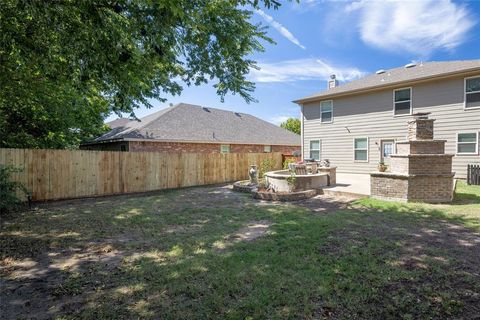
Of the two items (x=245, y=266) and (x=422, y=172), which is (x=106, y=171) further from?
(x=422, y=172)

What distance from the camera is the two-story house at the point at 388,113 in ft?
40.5

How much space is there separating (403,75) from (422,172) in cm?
951

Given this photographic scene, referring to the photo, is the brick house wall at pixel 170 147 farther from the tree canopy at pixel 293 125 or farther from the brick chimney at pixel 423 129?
the tree canopy at pixel 293 125

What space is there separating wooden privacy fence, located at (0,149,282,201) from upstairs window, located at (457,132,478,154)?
37.3 ft

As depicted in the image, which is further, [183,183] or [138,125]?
[138,125]

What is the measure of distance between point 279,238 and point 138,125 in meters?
14.1

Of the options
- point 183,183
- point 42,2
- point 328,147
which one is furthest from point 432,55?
point 42,2

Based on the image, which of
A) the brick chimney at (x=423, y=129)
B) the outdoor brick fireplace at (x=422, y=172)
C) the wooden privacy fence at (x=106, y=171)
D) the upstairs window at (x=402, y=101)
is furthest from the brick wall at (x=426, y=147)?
the wooden privacy fence at (x=106, y=171)

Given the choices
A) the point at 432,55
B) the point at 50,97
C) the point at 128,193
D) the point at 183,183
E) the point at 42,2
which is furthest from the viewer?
the point at 432,55

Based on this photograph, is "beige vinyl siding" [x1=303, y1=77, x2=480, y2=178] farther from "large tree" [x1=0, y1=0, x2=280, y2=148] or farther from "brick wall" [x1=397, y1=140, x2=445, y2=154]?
"large tree" [x1=0, y1=0, x2=280, y2=148]

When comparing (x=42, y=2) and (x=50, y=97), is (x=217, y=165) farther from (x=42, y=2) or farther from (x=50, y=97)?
(x=42, y=2)

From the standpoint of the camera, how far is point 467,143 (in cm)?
1234

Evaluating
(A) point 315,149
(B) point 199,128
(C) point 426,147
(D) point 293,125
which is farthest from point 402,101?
(D) point 293,125

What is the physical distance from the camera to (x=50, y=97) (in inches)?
359
